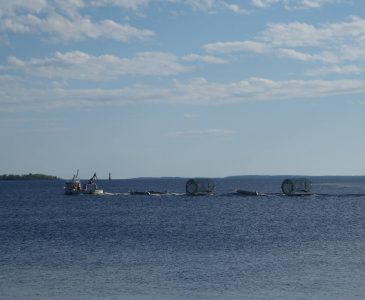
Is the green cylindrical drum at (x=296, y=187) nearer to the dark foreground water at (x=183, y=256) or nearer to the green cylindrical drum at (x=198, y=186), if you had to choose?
the green cylindrical drum at (x=198, y=186)

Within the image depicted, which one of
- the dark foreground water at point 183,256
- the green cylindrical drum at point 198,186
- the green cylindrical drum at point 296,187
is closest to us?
the dark foreground water at point 183,256

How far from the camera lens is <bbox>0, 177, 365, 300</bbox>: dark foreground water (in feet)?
123

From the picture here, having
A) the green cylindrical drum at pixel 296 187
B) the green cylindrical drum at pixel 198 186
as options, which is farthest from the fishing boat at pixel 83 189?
A: the green cylindrical drum at pixel 296 187

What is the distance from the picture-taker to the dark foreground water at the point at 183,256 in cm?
3738

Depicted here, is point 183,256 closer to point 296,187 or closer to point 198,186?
point 296,187

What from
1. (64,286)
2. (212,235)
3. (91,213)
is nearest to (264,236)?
(212,235)

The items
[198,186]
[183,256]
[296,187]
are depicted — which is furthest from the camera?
[198,186]

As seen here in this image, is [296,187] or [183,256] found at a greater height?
[296,187]

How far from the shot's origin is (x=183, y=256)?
167ft

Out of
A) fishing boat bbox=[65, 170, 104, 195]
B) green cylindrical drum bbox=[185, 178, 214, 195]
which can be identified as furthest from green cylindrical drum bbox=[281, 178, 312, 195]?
fishing boat bbox=[65, 170, 104, 195]

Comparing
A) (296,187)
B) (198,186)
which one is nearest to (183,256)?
(296,187)

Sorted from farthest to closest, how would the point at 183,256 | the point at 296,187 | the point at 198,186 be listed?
the point at 198,186, the point at 296,187, the point at 183,256

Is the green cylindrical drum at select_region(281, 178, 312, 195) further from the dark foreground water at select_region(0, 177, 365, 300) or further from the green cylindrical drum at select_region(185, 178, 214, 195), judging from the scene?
the dark foreground water at select_region(0, 177, 365, 300)

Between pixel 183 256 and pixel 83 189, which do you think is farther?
pixel 83 189
